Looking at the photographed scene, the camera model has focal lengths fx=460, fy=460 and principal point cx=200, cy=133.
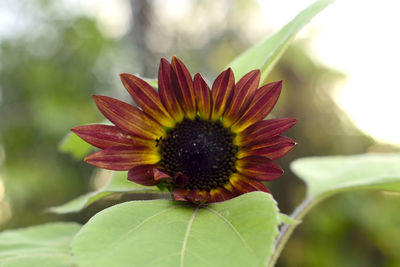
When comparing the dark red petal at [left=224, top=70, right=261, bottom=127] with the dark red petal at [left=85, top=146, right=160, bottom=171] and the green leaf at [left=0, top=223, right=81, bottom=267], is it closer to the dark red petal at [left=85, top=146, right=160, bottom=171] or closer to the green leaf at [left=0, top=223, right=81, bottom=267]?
the dark red petal at [left=85, top=146, right=160, bottom=171]

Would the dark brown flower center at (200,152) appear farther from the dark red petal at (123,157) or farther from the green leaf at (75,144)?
A: the green leaf at (75,144)

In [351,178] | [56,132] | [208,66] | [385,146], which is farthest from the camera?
[208,66]

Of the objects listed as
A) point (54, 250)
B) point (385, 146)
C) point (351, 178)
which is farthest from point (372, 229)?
point (54, 250)

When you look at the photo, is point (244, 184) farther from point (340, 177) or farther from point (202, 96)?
A: point (340, 177)

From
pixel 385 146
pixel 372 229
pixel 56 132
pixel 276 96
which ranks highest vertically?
pixel 276 96

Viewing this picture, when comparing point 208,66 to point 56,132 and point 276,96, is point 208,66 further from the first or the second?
point 276,96
